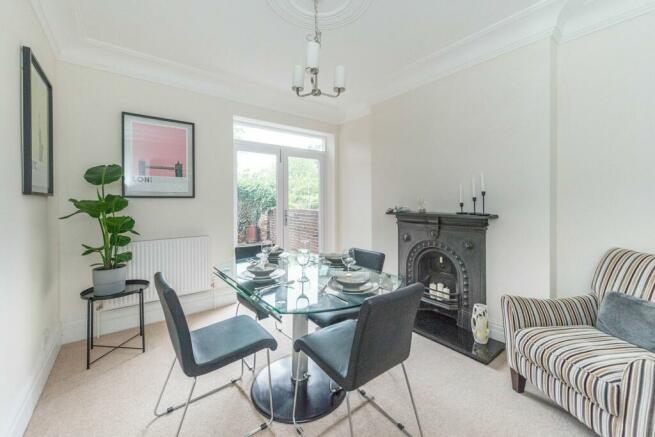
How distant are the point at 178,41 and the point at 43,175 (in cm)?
157

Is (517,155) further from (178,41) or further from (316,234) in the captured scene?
(178,41)

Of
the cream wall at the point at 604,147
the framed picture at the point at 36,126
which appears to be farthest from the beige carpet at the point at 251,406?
the framed picture at the point at 36,126

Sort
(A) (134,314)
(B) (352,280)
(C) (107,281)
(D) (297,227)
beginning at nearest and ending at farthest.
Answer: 1. (B) (352,280)
2. (C) (107,281)
3. (A) (134,314)
4. (D) (297,227)

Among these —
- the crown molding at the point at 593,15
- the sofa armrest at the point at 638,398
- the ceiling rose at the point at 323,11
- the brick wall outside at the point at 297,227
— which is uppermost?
the ceiling rose at the point at 323,11

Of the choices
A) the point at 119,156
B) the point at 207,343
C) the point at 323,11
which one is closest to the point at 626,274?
the point at 207,343

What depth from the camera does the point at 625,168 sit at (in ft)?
6.84

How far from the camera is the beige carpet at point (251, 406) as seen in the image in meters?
1.61

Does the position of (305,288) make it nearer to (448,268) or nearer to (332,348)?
(332,348)

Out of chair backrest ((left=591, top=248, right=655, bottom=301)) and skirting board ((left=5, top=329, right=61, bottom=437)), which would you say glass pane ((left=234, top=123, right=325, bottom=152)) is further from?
chair backrest ((left=591, top=248, right=655, bottom=301))

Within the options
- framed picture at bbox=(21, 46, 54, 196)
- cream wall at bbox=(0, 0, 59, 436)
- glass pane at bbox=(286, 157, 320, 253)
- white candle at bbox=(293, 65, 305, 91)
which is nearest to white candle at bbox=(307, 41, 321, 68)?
white candle at bbox=(293, 65, 305, 91)

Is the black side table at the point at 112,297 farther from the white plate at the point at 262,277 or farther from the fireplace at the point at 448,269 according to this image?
the fireplace at the point at 448,269

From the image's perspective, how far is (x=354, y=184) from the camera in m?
4.33

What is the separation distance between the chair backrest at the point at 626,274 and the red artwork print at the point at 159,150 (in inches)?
152

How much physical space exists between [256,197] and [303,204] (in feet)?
2.54
